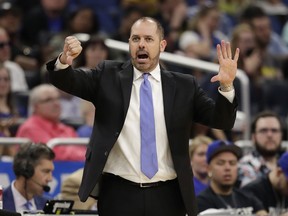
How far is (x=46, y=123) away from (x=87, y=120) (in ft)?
2.58

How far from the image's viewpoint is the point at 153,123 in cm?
738

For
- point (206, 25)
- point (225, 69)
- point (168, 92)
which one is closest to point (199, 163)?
point (168, 92)

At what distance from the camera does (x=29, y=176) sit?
9.17 m

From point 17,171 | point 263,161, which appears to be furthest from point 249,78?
point 17,171

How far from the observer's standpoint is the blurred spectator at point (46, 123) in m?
11.3

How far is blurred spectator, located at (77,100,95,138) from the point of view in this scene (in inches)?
466

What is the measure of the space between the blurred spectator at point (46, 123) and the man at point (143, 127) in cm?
383

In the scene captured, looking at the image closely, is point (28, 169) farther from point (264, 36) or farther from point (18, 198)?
point (264, 36)

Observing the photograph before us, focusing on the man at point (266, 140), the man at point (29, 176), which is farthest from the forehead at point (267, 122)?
the man at point (29, 176)

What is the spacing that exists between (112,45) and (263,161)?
8.89ft

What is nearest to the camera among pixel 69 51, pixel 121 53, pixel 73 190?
pixel 69 51

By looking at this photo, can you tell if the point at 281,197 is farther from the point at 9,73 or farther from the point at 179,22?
the point at 179,22

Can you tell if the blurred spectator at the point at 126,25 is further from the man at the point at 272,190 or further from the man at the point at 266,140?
the man at the point at 272,190

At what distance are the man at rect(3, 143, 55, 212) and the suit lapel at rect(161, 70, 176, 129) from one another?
1928mm
